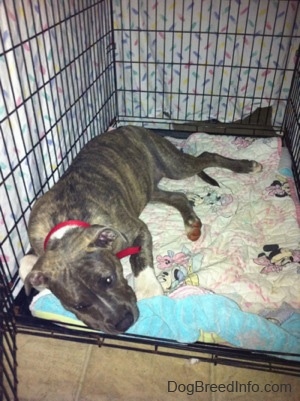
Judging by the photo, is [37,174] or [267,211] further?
[267,211]

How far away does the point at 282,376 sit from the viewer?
198cm

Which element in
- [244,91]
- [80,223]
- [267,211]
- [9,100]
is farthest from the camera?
[244,91]

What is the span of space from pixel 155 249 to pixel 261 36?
246cm

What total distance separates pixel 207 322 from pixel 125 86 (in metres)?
2.92

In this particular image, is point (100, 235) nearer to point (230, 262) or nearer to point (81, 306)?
point (81, 306)

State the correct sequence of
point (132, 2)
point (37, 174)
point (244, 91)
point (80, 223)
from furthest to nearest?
point (244, 91), point (132, 2), point (37, 174), point (80, 223)

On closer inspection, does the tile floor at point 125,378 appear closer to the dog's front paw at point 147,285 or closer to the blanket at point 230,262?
the blanket at point 230,262

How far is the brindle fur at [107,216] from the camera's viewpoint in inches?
68.9

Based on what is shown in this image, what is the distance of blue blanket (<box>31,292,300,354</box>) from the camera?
72.9 inches

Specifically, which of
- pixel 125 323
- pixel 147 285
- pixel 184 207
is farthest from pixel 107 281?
pixel 184 207

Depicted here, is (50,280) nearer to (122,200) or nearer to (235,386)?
(122,200)

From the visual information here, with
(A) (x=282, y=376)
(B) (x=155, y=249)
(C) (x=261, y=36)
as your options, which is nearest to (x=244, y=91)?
(C) (x=261, y=36)

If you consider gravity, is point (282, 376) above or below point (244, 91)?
below

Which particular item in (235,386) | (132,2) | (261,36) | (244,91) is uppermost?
(132,2)
